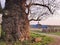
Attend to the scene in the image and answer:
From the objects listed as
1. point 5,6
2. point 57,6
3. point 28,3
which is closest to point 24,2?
point 28,3

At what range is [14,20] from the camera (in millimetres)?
14711

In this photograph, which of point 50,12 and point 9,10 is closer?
point 9,10

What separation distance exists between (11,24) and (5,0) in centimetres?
194

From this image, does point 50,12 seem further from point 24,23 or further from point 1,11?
point 1,11

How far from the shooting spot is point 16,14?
14.8 m

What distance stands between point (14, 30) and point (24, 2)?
2.24m

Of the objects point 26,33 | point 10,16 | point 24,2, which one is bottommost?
point 26,33

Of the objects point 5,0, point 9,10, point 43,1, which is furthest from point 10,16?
point 43,1

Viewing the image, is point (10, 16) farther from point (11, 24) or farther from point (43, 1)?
point (43, 1)

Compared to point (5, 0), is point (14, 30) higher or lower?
lower

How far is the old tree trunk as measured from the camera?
14.6 metres

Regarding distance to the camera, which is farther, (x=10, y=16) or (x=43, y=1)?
(x=43, y=1)

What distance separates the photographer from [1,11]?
14977 millimetres

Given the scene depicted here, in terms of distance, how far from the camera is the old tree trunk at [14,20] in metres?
14.6
